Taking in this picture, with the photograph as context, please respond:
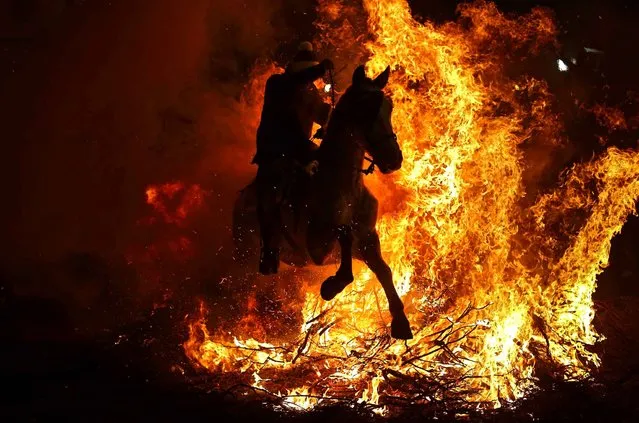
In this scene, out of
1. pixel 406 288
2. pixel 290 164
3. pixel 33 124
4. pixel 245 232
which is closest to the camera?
pixel 290 164

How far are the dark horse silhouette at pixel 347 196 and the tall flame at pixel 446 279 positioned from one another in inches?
39.2

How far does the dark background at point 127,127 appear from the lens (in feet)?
→ 35.3

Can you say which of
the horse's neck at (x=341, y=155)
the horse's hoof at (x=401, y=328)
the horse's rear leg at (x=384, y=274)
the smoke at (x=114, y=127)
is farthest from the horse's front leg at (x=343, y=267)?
the smoke at (x=114, y=127)

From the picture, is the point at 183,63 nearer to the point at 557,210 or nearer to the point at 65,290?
the point at 65,290

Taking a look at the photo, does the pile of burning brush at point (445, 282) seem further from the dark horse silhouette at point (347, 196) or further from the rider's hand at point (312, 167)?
the rider's hand at point (312, 167)

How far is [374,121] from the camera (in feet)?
20.2

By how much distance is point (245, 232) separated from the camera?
8.05 metres

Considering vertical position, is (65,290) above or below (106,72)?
below

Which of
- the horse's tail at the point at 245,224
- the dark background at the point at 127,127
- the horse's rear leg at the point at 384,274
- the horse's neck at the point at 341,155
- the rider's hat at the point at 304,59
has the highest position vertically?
the dark background at the point at 127,127

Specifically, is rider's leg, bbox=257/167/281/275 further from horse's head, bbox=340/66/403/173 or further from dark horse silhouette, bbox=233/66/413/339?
horse's head, bbox=340/66/403/173

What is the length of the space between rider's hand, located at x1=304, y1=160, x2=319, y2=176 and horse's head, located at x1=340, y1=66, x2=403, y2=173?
73 centimetres

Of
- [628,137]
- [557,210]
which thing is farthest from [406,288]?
[628,137]

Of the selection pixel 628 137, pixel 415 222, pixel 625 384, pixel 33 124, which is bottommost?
→ pixel 625 384

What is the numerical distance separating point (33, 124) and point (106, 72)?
6.09 ft
